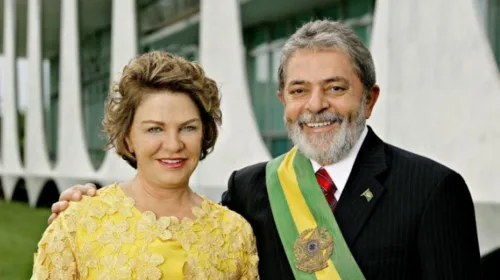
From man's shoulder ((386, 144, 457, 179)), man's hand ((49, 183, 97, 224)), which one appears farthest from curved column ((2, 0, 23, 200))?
man's shoulder ((386, 144, 457, 179))

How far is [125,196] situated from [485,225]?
3.24 metres

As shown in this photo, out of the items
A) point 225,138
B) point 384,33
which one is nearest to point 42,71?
point 225,138

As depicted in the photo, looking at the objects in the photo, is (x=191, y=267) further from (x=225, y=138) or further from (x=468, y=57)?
(x=225, y=138)

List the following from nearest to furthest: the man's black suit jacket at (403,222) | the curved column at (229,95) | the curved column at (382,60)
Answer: the man's black suit jacket at (403,222) < the curved column at (382,60) < the curved column at (229,95)

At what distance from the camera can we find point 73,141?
44.3 feet

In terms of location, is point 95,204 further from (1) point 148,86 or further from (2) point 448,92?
(2) point 448,92

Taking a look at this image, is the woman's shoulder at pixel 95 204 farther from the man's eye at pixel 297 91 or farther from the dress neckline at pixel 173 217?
the man's eye at pixel 297 91

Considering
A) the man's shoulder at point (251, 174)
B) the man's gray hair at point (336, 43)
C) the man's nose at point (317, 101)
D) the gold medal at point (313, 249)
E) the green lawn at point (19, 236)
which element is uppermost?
the man's gray hair at point (336, 43)

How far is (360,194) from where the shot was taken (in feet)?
7.15

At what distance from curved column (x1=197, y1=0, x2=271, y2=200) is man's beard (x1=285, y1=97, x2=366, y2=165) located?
5.17 m

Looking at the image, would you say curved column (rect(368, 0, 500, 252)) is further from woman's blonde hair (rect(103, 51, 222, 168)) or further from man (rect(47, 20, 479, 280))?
woman's blonde hair (rect(103, 51, 222, 168))

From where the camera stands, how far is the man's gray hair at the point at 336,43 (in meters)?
2.17

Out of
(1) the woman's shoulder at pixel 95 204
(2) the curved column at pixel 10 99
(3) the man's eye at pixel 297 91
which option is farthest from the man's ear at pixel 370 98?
(2) the curved column at pixel 10 99

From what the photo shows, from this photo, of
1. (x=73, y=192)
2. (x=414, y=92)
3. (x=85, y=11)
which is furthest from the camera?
(x=85, y=11)
